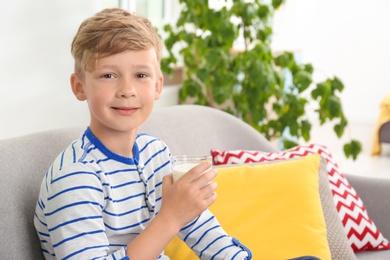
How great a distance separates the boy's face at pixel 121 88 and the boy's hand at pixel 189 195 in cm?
17

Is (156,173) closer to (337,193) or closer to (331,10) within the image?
(337,193)

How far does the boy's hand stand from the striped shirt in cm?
12

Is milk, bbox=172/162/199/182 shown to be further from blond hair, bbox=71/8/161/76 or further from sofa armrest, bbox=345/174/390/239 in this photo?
sofa armrest, bbox=345/174/390/239

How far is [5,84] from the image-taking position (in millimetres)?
2982

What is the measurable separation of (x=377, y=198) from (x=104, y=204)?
4.15 ft

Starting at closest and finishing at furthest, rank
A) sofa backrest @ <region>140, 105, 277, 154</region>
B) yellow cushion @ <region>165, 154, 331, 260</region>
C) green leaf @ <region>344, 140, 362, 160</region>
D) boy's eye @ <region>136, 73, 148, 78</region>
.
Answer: boy's eye @ <region>136, 73, 148, 78</region> → yellow cushion @ <region>165, 154, 331, 260</region> → sofa backrest @ <region>140, 105, 277, 154</region> → green leaf @ <region>344, 140, 362, 160</region>

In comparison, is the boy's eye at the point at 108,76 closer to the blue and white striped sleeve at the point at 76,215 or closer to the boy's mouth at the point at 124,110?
the boy's mouth at the point at 124,110

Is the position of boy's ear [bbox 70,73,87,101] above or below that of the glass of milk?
above

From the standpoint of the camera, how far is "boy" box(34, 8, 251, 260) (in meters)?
1.32

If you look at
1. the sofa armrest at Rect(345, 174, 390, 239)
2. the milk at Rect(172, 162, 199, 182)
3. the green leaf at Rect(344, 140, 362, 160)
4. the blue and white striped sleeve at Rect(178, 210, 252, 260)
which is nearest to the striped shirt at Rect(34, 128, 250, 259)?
the blue and white striped sleeve at Rect(178, 210, 252, 260)

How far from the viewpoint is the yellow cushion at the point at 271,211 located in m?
1.80

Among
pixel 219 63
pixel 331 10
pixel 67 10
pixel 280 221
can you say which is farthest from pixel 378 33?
pixel 280 221

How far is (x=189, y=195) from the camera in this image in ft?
4.38

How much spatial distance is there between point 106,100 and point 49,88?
1.97 m
